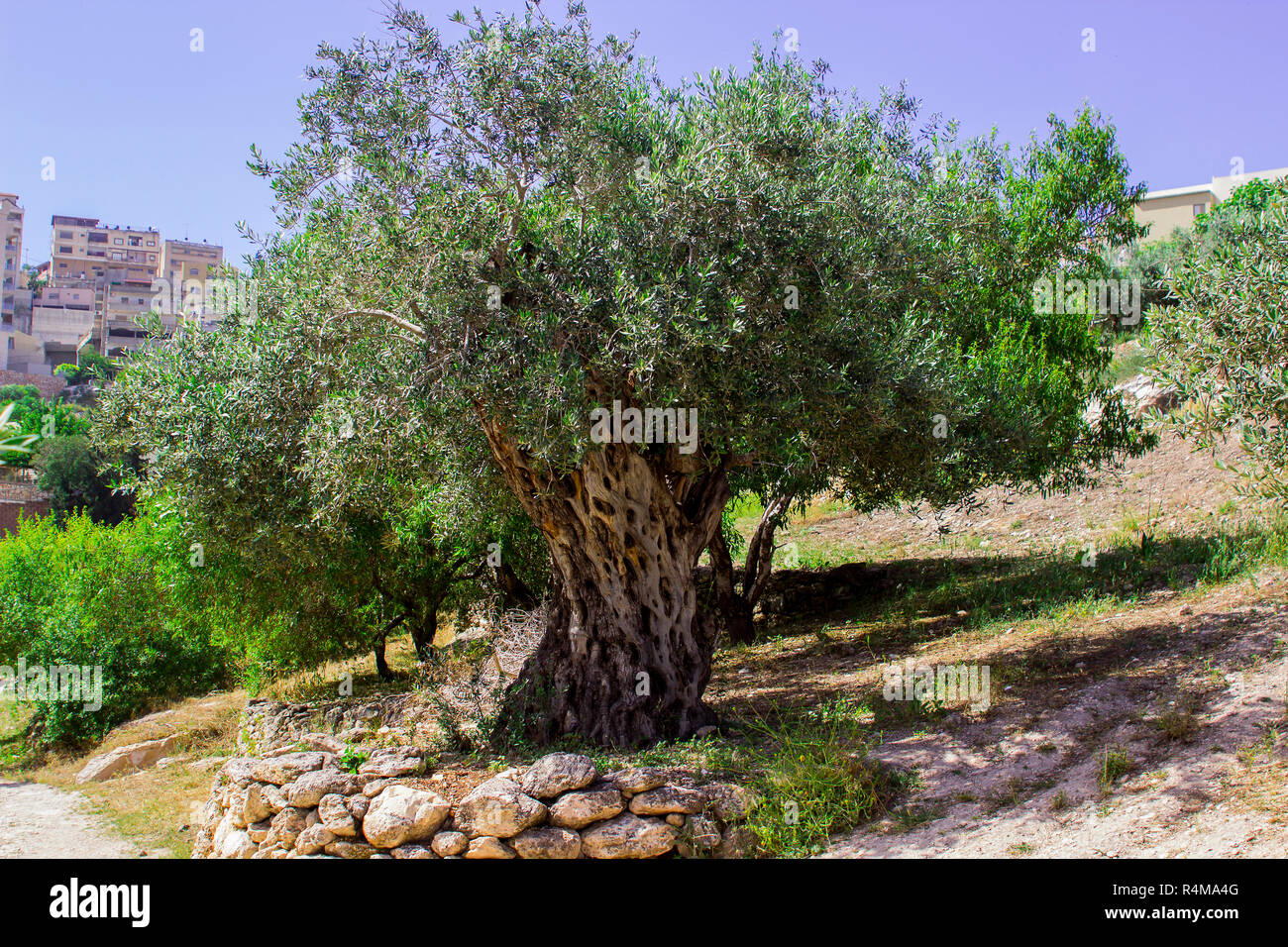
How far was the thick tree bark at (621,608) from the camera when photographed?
10.2m

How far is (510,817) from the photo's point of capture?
25.8 ft

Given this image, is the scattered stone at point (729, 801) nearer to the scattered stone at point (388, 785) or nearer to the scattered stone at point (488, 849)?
the scattered stone at point (488, 849)

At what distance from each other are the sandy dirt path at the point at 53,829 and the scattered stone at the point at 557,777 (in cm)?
529

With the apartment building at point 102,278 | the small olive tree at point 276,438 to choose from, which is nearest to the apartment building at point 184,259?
the apartment building at point 102,278

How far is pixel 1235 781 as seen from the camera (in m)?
7.34

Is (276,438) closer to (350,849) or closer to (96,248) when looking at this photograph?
(350,849)

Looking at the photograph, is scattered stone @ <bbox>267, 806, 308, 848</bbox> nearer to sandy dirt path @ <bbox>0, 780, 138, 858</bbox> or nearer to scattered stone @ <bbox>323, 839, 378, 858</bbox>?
scattered stone @ <bbox>323, 839, 378, 858</bbox>

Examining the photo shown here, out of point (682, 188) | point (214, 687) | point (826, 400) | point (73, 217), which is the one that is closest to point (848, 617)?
point (826, 400)

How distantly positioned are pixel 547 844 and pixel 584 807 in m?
0.44

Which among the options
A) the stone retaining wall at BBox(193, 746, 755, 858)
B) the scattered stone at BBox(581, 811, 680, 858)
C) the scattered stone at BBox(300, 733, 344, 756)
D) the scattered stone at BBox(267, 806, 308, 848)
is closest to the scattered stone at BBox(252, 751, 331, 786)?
the stone retaining wall at BBox(193, 746, 755, 858)

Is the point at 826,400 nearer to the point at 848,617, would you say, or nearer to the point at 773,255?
the point at 773,255

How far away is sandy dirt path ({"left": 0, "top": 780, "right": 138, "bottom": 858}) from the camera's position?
1057 cm

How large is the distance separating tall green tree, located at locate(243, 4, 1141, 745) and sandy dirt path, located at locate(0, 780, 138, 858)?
5242mm

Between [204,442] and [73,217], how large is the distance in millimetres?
176174
